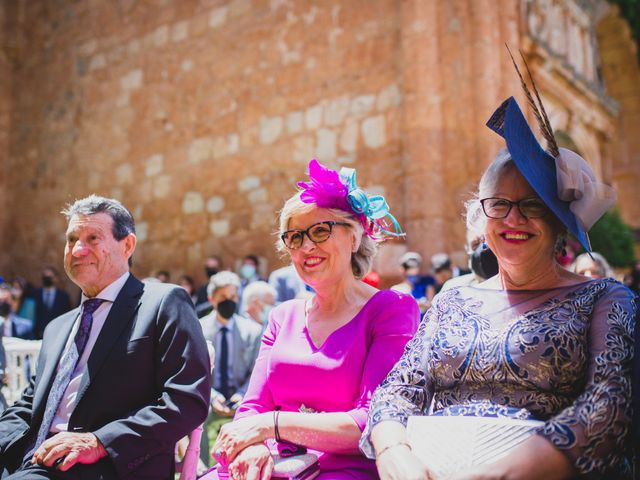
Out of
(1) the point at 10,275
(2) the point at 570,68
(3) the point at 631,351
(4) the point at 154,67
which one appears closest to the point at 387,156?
(2) the point at 570,68

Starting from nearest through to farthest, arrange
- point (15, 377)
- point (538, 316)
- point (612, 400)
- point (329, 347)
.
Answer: point (612, 400), point (538, 316), point (329, 347), point (15, 377)

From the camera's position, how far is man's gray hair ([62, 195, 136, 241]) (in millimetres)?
2801

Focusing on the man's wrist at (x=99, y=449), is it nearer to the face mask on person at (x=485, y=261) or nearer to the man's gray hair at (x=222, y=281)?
the face mask on person at (x=485, y=261)

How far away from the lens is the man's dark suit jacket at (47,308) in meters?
9.21

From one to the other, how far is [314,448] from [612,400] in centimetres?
97

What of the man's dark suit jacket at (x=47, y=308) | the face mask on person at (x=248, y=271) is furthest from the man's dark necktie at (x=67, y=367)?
the man's dark suit jacket at (x=47, y=308)

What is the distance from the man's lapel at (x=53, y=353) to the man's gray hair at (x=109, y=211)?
0.41 meters

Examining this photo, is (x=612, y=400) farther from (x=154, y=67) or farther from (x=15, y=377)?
Result: (x=154, y=67)

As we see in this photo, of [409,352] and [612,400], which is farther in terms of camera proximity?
[409,352]

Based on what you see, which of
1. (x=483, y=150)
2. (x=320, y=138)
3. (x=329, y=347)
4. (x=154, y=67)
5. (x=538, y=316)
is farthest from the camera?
(x=154, y=67)

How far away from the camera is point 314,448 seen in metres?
2.19

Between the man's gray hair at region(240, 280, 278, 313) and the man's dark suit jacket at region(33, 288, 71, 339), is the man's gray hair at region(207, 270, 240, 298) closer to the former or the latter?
the man's gray hair at region(240, 280, 278, 313)

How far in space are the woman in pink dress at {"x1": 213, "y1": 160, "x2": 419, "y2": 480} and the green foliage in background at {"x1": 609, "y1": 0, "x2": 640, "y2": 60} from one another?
39.7 feet

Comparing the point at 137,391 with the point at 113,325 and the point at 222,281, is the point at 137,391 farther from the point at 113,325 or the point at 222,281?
the point at 222,281
